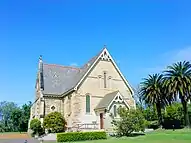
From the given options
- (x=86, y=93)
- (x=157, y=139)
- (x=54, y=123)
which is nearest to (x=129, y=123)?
(x=157, y=139)

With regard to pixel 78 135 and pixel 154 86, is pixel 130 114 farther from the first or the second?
pixel 154 86

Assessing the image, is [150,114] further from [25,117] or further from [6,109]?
[6,109]

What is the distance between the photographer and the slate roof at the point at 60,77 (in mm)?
49250

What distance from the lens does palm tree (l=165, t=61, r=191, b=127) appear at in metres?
50.3

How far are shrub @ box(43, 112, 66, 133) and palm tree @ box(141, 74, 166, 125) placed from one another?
21.0m

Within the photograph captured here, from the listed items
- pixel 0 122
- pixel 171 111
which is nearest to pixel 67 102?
pixel 171 111

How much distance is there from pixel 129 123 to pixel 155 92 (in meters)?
21.7

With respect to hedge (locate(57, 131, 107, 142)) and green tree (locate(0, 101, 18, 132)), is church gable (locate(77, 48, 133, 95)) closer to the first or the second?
hedge (locate(57, 131, 107, 142))

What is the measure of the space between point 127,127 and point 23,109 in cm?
5413

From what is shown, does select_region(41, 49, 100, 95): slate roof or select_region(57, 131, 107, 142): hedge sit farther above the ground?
select_region(41, 49, 100, 95): slate roof

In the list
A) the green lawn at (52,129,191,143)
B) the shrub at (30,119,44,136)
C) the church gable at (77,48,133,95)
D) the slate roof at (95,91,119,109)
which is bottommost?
the green lawn at (52,129,191,143)

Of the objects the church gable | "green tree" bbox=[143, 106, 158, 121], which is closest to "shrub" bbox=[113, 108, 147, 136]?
the church gable

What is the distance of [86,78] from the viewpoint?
156 ft

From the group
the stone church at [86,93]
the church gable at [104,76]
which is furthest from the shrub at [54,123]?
the church gable at [104,76]
